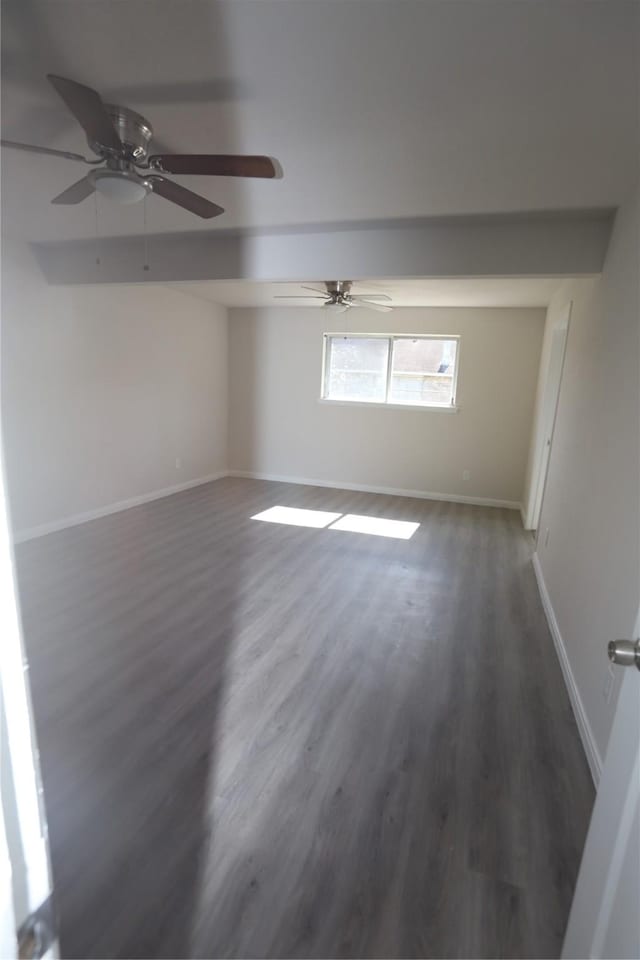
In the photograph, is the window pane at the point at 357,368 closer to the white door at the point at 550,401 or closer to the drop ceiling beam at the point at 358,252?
the white door at the point at 550,401

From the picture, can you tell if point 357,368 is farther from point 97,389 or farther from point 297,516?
point 97,389

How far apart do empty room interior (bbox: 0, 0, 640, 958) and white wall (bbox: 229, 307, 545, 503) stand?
2.81ft

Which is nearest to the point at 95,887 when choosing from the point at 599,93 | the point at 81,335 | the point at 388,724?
the point at 388,724

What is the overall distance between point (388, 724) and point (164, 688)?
41.6 inches

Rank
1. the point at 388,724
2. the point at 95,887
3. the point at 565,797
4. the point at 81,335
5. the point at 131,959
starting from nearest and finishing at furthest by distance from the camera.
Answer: the point at 131,959, the point at 95,887, the point at 565,797, the point at 388,724, the point at 81,335

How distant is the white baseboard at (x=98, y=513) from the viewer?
4.08 m

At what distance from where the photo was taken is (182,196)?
2148mm

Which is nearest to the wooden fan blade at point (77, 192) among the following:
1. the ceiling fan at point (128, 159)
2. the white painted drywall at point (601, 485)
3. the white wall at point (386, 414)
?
the ceiling fan at point (128, 159)

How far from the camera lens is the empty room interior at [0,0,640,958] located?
130 cm

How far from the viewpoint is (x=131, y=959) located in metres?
1.18

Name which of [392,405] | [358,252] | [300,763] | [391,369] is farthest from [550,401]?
[300,763]

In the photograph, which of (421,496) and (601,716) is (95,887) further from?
(421,496)

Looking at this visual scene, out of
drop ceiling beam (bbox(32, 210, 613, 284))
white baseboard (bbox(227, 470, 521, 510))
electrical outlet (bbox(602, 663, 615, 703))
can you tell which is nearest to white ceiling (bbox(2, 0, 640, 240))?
drop ceiling beam (bbox(32, 210, 613, 284))

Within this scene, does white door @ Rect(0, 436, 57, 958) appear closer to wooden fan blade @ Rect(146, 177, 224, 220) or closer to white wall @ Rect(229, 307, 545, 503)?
wooden fan blade @ Rect(146, 177, 224, 220)
